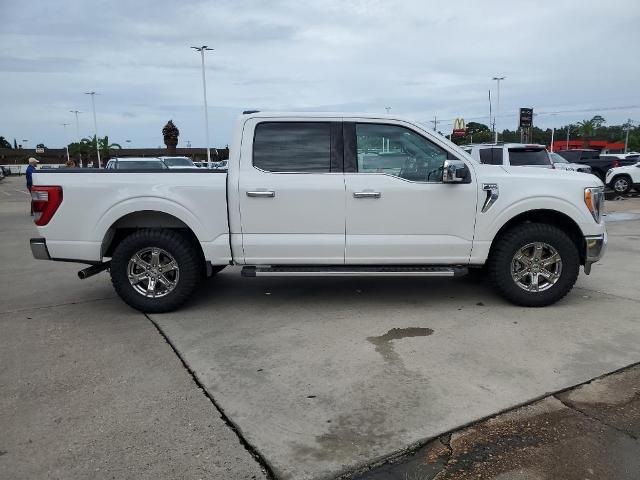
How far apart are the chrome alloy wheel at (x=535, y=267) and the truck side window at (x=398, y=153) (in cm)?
122

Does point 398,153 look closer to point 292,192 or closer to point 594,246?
point 292,192

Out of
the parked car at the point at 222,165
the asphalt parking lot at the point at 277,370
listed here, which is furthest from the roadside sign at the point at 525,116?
the asphalt parking lot at the point at 277,370

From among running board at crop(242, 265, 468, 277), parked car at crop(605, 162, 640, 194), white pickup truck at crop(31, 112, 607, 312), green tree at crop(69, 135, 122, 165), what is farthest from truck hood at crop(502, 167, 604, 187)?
green tree at crop(69, 135, 122, 165)

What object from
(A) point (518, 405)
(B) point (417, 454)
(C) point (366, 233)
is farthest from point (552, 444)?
(C) point (366, 233)

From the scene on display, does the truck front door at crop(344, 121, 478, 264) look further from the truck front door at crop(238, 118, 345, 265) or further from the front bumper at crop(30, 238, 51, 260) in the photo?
the front bumper at crop(30, 238, 51, 260)

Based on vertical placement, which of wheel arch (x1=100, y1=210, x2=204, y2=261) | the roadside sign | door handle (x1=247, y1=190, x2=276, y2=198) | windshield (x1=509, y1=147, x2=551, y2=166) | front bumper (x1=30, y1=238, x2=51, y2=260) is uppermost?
the roadside sign

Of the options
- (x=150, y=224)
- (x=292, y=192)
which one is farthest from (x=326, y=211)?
(x=150, y=224)

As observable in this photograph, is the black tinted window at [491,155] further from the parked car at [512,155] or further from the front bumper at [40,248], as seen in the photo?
the front bumper at [40,248]

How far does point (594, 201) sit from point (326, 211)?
2.67m

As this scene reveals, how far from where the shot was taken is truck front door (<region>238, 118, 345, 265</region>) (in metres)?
4.87

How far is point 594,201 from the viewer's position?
16.7 ft

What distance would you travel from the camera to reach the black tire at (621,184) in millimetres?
19547

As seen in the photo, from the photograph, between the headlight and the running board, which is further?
the headlight

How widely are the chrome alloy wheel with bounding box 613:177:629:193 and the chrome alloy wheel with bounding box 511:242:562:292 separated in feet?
56.9
